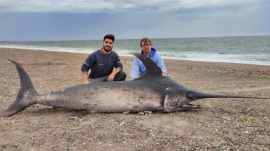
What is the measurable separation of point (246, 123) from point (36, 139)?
10.7 ft

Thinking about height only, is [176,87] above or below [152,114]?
above

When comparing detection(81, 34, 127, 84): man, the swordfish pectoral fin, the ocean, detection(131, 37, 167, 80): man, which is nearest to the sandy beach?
the swordfish pectoral fin

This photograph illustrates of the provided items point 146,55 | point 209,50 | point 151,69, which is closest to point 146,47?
point 146,55

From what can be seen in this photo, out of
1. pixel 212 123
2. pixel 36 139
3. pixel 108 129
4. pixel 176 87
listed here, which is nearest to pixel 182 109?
pixel 176 87

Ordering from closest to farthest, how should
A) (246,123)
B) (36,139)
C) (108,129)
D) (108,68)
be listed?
(36,139), (108,129), (246,123), (108,68)

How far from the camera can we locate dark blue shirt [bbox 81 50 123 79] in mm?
6746

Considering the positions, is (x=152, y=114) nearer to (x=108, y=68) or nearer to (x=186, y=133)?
(x=186, y=133)

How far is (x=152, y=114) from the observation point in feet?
18.5

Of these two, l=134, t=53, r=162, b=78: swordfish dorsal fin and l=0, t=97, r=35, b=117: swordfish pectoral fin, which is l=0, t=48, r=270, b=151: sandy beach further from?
l=134, t=53, r=162, b=78: swordfish dorsal fin

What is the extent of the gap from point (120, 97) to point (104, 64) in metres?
1.38

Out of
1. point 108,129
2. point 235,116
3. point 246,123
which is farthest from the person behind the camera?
point 235,116

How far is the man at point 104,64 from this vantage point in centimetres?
668

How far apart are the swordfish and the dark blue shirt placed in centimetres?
105

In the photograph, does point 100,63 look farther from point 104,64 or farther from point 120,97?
point 120,97
